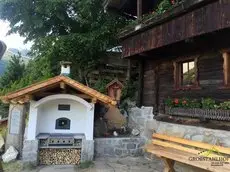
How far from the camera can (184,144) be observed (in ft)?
20.5

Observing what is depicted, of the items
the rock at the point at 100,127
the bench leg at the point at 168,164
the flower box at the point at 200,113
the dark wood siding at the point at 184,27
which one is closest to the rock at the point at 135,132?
the rock at the point at 100,127

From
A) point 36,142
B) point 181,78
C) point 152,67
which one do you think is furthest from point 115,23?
point 36,142

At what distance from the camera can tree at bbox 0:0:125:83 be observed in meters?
12.0

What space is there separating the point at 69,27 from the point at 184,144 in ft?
31.2

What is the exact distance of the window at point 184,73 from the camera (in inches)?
296

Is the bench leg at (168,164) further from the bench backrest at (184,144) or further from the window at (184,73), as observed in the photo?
the window at (184,73)

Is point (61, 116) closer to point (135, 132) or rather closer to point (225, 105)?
point (135, 132)

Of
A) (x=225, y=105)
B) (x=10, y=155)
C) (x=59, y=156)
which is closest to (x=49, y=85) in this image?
(x=59, y=156)

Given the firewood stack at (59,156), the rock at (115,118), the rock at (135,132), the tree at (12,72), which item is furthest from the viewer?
the tree at (12,72)

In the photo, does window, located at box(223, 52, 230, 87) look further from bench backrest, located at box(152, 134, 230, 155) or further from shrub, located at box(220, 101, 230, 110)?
bench backrest, located at box(152, 134, 230, 155)

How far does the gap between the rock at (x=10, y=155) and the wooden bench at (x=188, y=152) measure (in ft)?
14.1

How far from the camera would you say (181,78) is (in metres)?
7.89

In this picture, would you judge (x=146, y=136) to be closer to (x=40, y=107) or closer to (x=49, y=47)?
(x=40, y=107)

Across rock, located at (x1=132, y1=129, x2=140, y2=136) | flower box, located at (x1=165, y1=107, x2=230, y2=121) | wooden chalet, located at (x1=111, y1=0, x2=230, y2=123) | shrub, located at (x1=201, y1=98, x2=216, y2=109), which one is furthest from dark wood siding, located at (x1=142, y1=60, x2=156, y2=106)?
shrub, located at (x1=201, y1=98, x2=216, y2=109)
